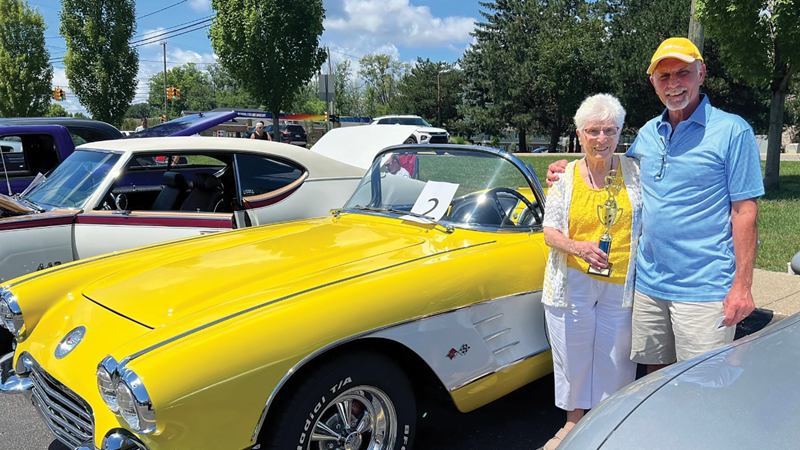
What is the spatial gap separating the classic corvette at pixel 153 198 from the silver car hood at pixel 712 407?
376 centimetres

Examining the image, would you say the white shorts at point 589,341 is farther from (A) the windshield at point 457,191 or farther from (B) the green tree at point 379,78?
(B) the green tree at point 379,78

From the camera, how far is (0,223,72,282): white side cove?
4.25m

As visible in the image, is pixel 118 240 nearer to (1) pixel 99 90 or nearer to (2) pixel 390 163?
(2) pixel 390 163

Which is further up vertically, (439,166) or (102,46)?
(102,46)

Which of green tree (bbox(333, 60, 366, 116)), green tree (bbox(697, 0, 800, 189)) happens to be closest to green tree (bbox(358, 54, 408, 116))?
green tree (bbox(333, 60, 366, 116))

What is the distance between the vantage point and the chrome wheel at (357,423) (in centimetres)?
227

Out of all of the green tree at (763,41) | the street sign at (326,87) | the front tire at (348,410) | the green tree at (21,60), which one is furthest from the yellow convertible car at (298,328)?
the green tree at (21,60)

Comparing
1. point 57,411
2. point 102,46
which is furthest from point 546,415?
point 102,46

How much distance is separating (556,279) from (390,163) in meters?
1.66

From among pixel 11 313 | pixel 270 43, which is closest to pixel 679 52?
pixel 11 313

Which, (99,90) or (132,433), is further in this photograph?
(99,90)

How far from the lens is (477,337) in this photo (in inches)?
105

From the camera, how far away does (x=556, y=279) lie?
2.65m

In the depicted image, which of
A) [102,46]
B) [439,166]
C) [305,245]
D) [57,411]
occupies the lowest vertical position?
[57,411]
